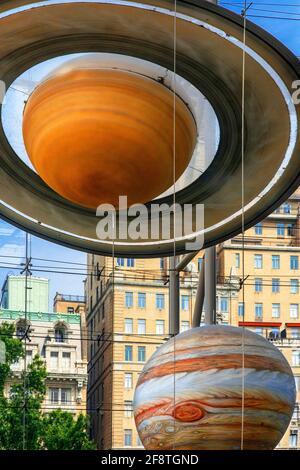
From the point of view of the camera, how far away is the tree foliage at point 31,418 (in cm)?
3038

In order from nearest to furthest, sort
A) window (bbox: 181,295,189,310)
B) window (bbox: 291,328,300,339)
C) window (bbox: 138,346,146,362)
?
window (bbox: 138,346,146,362)
window (bbox: 181,295,189,310)
window (bbox: 291,328,300,339)

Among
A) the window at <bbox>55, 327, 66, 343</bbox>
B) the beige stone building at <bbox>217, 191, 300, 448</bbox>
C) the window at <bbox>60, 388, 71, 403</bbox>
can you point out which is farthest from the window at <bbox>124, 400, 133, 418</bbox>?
the beige stone building at <bbox>217, 191, 300, 448</bbox>

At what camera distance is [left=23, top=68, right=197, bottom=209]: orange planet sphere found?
25.5 feet

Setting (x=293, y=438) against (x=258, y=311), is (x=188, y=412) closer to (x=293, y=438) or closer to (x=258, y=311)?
(x=293, y=438)

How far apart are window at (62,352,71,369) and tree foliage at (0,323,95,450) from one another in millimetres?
5421

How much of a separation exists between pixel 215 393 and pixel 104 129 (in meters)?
1.87

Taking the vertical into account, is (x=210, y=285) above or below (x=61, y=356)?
below

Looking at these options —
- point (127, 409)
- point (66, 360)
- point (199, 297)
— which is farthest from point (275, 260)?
point (199, 297)

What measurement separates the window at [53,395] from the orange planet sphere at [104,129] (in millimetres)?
31454

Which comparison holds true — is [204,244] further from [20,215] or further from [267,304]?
[267,304]

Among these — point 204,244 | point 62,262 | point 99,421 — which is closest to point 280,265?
point 99,421

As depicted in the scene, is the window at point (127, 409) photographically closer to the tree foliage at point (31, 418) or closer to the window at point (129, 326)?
the window at point (129, 326)

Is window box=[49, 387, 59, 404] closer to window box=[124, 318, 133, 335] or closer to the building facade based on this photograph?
the building facade

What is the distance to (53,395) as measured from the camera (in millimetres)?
39125
